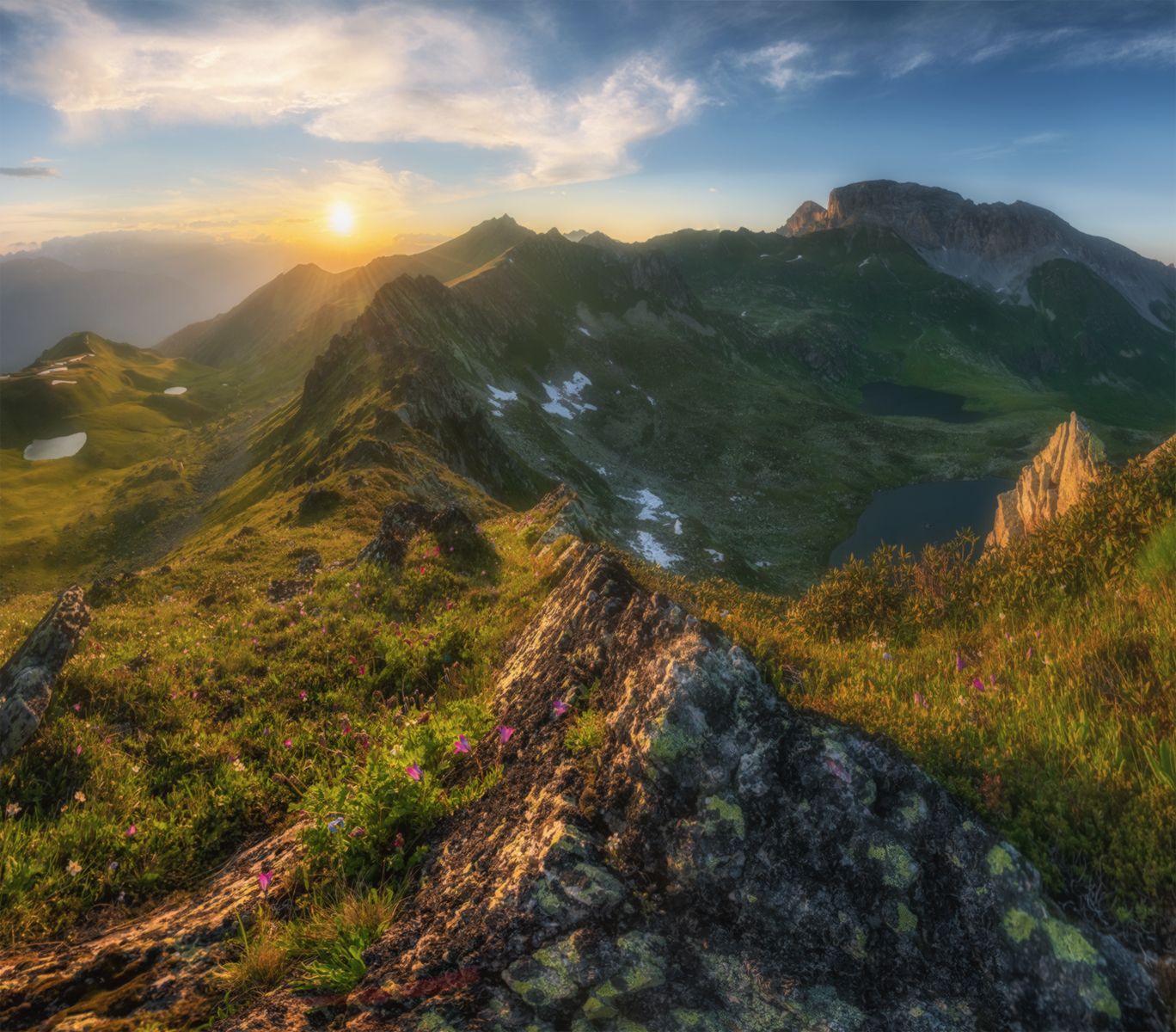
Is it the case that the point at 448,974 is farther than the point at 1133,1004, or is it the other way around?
the point at 448,974

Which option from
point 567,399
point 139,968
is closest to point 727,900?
point 139,968

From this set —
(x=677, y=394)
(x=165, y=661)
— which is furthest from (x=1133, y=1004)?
(x=677, y=394)

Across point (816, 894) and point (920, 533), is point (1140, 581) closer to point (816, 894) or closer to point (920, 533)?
point (816, 894)

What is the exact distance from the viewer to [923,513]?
116500 millimetres

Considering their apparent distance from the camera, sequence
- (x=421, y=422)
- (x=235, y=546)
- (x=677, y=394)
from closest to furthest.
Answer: (x=235, y=546) → (x=421, y=422) → (x=677, y=394)

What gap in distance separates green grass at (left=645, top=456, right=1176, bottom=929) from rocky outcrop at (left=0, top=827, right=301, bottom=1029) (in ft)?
16.6

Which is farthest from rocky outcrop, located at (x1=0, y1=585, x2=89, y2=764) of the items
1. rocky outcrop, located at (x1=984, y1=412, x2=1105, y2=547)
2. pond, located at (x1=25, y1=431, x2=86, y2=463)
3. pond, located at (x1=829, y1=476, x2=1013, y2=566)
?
pond, located at (x1=25, y1=431, x2=86, y2=463)

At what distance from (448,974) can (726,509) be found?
10813cm

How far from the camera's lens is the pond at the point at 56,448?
99.9 m

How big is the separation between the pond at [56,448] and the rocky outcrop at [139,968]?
124963 millimetres

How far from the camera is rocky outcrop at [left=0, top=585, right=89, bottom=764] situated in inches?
309

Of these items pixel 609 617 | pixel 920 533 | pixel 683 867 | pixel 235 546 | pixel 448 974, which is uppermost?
pixel 609 617

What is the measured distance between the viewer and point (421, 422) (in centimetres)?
6131

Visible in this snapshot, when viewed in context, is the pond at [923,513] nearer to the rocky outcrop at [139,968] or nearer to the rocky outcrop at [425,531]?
the rocky outcrop at [425,531]
